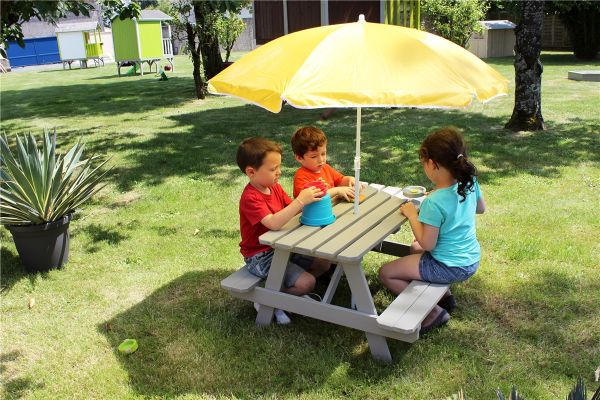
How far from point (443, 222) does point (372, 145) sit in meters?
5.37

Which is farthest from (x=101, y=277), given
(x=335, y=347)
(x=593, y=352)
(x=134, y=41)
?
(x=134, y=41)

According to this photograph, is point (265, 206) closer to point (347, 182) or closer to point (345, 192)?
point (345, 192)

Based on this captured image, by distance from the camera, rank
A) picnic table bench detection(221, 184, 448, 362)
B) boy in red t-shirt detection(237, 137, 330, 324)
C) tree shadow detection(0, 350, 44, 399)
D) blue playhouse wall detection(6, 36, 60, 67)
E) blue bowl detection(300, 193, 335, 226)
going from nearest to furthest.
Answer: picnic table bench detection(221, 184, 448, 362) < tree shadow detection(0, 350, 44, 399) < boy in red t-shirt detection(237, 137, 330, 324) < blue bowl detection(300, 193, 335, 226) < blue playhouse wall detection(6, 36, 60, 67)

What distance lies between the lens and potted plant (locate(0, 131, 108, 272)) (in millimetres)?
4367

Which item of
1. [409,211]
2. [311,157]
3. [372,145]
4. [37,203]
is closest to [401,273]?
[409,211]

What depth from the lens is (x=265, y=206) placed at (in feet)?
11.6

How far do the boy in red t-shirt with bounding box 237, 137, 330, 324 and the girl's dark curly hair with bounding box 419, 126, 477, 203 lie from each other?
738mm

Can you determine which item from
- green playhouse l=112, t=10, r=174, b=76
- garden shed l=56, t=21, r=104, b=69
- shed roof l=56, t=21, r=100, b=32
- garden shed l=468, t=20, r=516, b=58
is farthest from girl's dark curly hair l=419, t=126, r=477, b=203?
shed roof l=56, t=21, r=100, b=32

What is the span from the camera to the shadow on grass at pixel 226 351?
3141 mm

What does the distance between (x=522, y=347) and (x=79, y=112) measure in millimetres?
12982

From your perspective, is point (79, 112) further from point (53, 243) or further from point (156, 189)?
point (53, 243)

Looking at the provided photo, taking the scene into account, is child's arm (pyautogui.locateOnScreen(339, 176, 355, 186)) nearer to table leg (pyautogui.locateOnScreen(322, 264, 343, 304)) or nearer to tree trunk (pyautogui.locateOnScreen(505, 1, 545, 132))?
table leg (pyautogui.locateOnScreen(322, 264, 343, 304))

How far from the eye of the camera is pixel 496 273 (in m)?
4.32

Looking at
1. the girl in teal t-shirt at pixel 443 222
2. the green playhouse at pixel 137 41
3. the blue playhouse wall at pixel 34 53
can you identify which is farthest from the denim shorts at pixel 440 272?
the blue playhouse wall at pixel 34 53
